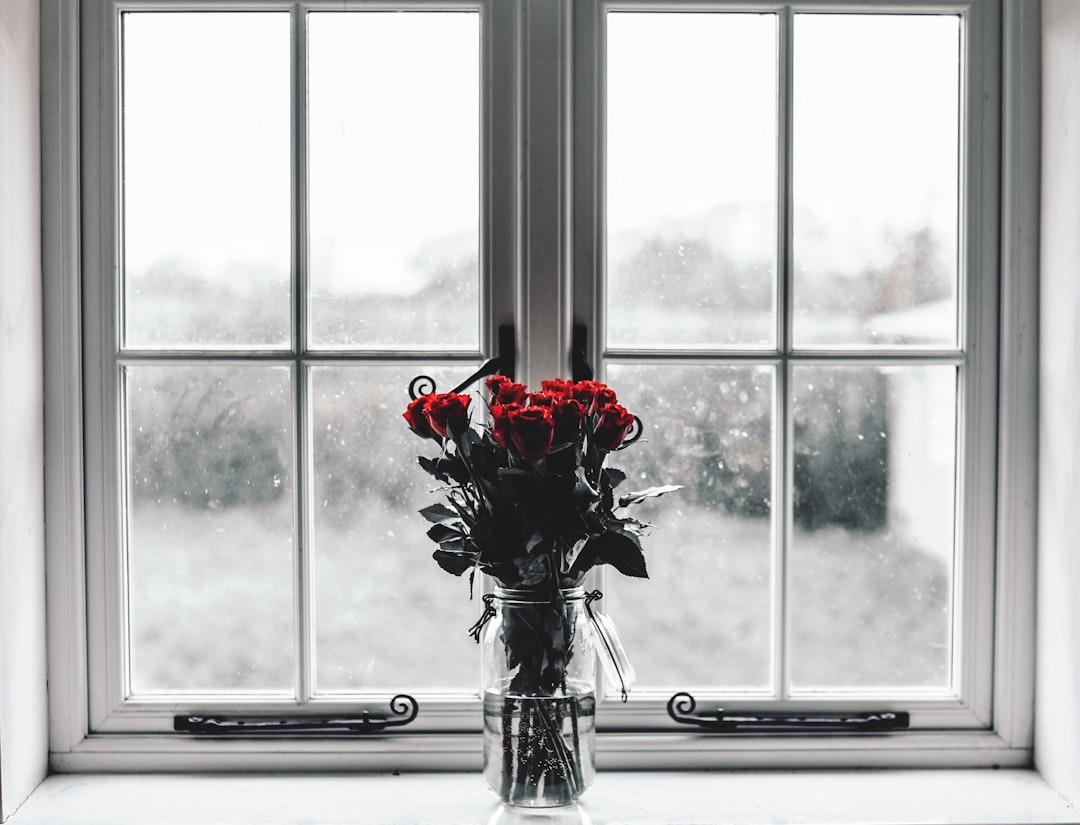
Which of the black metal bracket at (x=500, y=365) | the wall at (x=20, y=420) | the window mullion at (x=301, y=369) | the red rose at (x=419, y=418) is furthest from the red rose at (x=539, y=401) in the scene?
the wall at (x=20, y=420)

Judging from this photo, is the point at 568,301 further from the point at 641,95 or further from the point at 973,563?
the point at 973,563

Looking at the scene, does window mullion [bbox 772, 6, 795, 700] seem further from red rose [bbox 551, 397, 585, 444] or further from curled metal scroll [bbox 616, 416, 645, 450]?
red rose [bbox 551, 397, 585, 444]

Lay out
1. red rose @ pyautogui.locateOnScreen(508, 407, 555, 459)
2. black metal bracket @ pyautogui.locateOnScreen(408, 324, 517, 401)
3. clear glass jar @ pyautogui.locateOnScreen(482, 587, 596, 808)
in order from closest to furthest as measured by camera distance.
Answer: red rose @ pyautogui.locateOnScreen(508, 407, 555, 459), clear glass jar @ pyautogui.locateOnScreen(482, 587, 596, 808), black metal bracket @ pyautogui.locateOnScreen(408, 324, 517, 401)

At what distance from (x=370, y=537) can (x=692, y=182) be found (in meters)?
0.68

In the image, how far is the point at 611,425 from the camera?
1122mm

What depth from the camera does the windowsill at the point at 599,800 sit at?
3.91 ft

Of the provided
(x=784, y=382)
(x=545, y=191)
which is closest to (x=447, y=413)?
(x=545, y=191)

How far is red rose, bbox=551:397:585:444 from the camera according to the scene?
109 cm

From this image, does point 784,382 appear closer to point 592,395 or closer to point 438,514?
point 592,395

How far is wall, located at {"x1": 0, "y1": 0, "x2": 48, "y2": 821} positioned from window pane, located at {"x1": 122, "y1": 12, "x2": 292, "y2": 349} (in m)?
0.12

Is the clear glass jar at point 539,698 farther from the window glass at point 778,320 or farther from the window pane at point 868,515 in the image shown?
the window pane at point 868,515

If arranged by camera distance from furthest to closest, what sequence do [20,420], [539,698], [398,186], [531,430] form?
[398,186] → [20,420] → [539,698] → [531,430]

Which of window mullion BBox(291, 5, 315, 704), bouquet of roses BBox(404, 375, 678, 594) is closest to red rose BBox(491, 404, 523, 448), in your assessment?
bouquet of roses BBox(404, 375, 678, 594)

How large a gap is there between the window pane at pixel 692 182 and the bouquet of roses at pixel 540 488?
27cm
